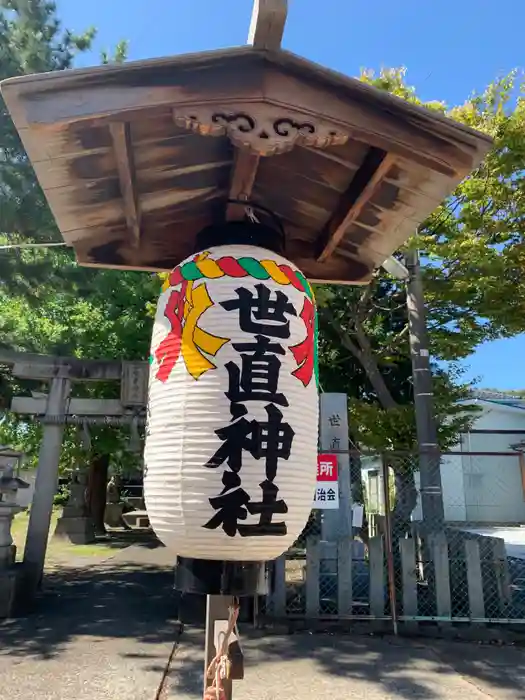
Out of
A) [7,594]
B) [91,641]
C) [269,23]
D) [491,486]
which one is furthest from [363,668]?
[491,486]

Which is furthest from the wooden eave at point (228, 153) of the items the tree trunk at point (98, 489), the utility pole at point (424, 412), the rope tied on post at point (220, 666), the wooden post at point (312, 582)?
the tree trunk at point (98, 489)

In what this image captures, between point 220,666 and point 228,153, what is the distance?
2.41 meters

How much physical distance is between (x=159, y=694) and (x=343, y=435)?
162 inches

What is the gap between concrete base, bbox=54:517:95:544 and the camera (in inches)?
555

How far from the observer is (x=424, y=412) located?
6.97 meters

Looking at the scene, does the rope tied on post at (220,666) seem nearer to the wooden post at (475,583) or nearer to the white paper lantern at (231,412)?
the white paper lantern at (231,412)

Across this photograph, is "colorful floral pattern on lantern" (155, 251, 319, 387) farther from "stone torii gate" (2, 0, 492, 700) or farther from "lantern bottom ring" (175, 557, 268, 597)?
"lantern bottom ring" (175, 557, 268, 597)

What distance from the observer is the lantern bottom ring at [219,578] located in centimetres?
229

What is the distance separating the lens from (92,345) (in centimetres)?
1170

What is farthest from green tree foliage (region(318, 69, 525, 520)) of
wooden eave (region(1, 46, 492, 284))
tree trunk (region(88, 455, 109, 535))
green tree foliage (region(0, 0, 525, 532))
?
tree trunk (region(88, 455, 109, 535))

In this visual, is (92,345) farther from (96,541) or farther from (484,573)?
(484,573)

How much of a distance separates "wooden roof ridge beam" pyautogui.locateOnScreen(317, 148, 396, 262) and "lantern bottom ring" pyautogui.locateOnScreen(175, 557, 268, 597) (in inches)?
74.9

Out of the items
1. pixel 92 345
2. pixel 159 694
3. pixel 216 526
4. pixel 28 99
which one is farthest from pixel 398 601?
pixel 92 345

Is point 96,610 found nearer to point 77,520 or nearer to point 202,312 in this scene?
point 202,312
